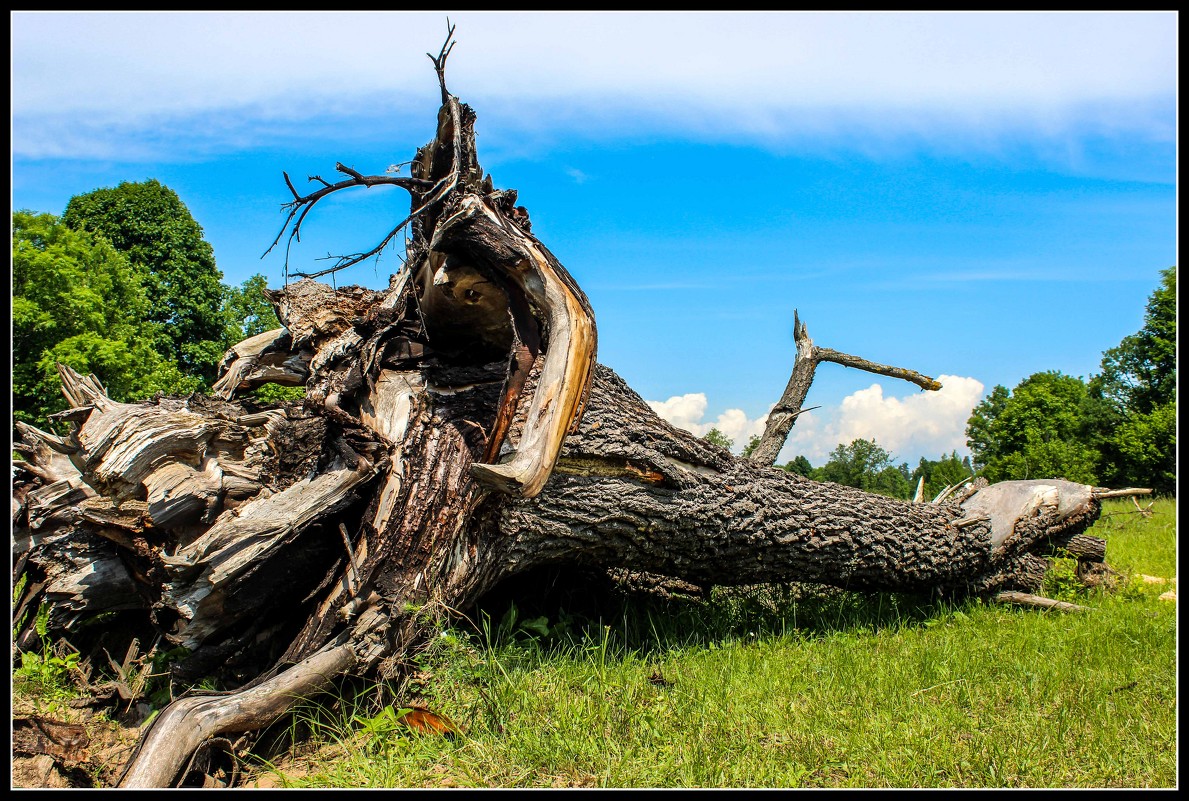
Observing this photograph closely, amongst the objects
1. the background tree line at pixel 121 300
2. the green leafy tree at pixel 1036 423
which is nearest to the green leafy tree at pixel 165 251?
the background tree line at pixel 121 300

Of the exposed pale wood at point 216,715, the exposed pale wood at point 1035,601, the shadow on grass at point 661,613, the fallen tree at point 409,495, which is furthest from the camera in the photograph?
the exposed pale wood at point 1035,601

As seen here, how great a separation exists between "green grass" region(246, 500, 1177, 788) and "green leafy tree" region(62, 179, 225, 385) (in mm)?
18781

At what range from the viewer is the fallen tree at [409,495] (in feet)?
13.1

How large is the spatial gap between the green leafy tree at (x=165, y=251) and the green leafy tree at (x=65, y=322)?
5.05ft

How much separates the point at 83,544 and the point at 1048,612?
7.53 m

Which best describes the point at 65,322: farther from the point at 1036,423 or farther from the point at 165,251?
the point at 1036,423

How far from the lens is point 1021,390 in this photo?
29578 mm

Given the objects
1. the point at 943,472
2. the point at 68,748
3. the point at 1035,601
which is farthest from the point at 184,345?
the point at 943,472

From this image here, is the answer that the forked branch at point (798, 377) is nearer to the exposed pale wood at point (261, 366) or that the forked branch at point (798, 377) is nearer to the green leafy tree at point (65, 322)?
the exposed pale wood at point (261, 366)

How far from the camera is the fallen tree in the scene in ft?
13.1

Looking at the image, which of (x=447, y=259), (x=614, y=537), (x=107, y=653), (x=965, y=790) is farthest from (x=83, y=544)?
(x=965, y=790)

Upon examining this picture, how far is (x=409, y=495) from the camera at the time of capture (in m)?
4.29

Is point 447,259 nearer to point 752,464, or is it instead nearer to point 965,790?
point 752,464

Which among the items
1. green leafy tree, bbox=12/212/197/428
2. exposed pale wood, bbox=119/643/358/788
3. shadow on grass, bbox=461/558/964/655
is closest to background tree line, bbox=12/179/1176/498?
green leafy tree, bbox=12/212/197/428
